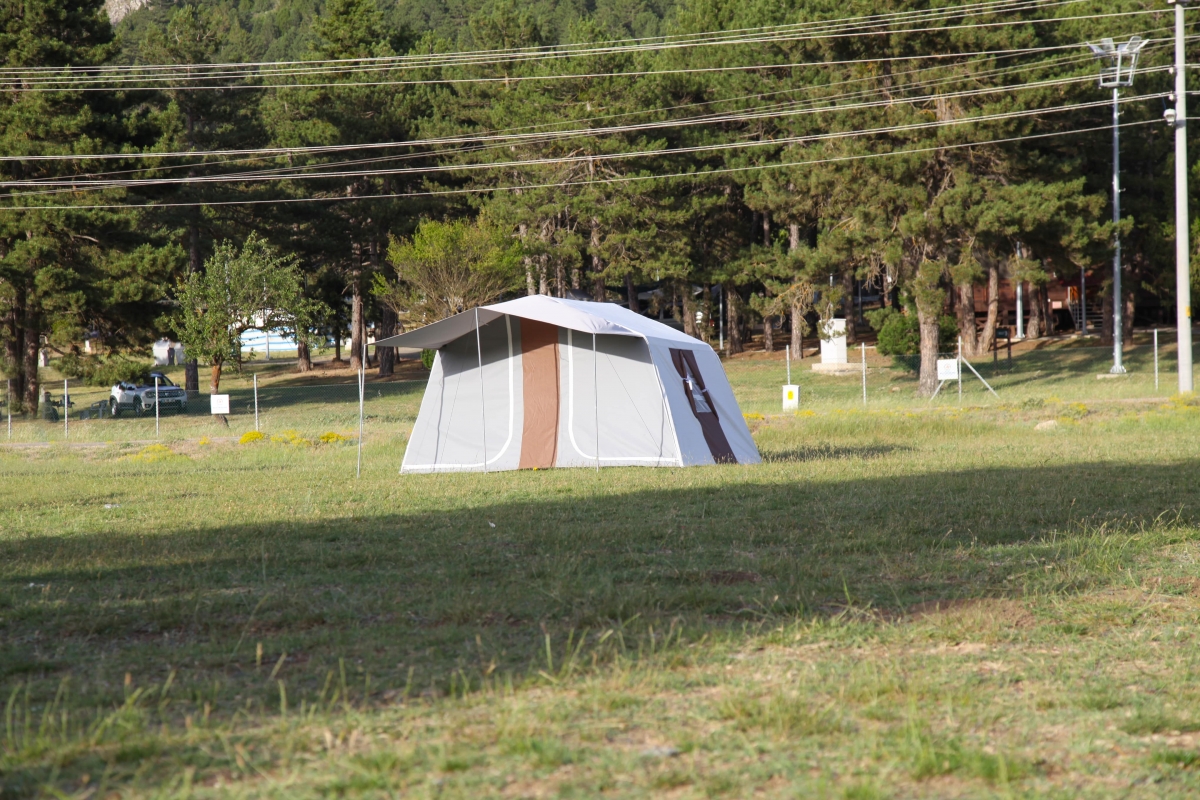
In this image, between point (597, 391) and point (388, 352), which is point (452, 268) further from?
point (597, 391)

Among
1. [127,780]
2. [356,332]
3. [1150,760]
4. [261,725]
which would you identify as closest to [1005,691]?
[1150,760]

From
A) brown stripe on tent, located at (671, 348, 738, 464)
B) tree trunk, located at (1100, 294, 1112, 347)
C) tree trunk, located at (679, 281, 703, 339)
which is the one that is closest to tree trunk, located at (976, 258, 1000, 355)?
tree trunk, located at (1100, 294, 1112, 347)

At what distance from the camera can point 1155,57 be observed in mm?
34812

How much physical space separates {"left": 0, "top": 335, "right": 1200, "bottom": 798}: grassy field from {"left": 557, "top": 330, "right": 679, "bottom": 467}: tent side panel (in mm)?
3050

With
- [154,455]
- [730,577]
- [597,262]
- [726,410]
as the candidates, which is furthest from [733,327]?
[730,577]

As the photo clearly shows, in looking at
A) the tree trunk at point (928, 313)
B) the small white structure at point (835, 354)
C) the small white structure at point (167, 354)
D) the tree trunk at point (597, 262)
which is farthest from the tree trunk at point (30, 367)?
the small white structure at point (167, 354)

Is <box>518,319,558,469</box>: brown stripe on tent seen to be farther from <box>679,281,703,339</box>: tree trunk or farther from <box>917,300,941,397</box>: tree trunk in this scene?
<box>679,281,703,339</box>: tree trunk

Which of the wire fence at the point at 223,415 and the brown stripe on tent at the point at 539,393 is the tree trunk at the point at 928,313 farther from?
the brown stripe on tent at the point at 539,393

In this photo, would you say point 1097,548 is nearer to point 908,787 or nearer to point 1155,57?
point 908,787

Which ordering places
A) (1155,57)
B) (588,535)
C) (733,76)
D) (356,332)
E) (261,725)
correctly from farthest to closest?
(356,332), (733,76), (1155,57), (588,535), (261,725)

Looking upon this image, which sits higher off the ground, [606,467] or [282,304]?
[282,304]

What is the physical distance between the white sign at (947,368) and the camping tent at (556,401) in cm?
1326

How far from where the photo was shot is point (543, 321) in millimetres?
12789

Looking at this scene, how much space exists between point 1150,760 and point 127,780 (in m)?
3.12
